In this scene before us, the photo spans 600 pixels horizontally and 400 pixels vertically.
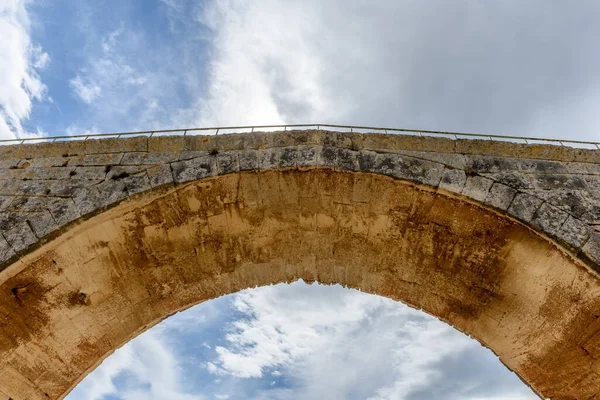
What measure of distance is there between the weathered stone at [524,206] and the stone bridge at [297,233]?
15 mm

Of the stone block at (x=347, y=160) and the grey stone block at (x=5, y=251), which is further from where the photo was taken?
the stone block at (x=347, y=160)

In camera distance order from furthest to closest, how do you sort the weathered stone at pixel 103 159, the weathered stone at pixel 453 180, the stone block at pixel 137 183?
the weathered stone at pixel 103 159
the stone block at pixel 137 183
the weathered stone at pixel 453 180

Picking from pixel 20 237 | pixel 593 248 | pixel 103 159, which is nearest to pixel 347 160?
pixel 593 248

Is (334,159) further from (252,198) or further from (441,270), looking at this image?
(441,270)

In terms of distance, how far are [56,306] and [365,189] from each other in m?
3.93

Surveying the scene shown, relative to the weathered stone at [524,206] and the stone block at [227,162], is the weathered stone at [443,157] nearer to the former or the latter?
the weathered stone at [524,206]

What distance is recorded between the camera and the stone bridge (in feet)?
15.2

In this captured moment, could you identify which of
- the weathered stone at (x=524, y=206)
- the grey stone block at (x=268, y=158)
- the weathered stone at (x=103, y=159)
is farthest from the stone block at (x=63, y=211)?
the weathered stone at (x=524, y=206)

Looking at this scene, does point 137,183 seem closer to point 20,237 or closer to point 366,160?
point 20,237

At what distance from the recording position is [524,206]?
452 cm

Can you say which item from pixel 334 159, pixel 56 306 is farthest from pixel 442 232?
pixel 56 306

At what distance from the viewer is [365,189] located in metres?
5.03

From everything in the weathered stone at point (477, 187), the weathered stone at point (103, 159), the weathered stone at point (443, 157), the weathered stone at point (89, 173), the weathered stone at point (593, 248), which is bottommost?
the weathered stone at point (593, 248)

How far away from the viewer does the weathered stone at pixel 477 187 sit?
4.64 m
